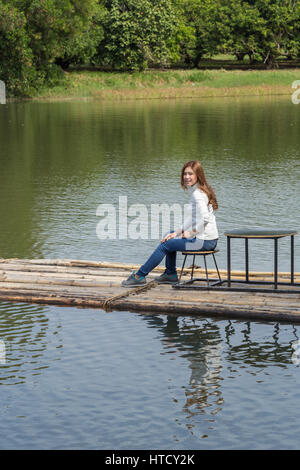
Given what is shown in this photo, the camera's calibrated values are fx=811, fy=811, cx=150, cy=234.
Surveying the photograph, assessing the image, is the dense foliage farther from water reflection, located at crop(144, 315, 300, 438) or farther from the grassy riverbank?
water reflection, located at crop(144, 315, 300, 438)

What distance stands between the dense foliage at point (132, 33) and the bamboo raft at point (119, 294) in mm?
51942

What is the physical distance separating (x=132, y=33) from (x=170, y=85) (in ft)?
26.4

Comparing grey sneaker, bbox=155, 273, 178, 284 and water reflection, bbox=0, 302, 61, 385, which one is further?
grey sneaker, bbox=155, 273, 178, 284

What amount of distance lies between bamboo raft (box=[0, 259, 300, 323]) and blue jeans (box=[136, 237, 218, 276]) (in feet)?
0.94

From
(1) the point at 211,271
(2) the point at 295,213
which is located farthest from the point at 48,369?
(2) the point at 295,213

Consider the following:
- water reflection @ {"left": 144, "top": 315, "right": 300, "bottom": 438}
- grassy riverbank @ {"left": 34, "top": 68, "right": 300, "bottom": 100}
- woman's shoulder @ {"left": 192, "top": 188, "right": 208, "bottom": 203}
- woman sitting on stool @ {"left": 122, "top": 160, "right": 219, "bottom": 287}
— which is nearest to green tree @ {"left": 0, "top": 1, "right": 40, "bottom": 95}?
grassy riverbank @ {"left": 34, "top": 68, "right": 300, "bottom": 100}

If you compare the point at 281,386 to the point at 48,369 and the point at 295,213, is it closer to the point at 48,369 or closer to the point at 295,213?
the point at 48,369

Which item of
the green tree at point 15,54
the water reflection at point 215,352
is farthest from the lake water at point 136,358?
the green tree at point 15,54

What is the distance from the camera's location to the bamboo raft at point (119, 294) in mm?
11445

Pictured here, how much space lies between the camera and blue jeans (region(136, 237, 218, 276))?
12.0 meters

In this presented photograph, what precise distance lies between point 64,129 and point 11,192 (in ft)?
58.6

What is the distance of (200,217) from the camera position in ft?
39.2
